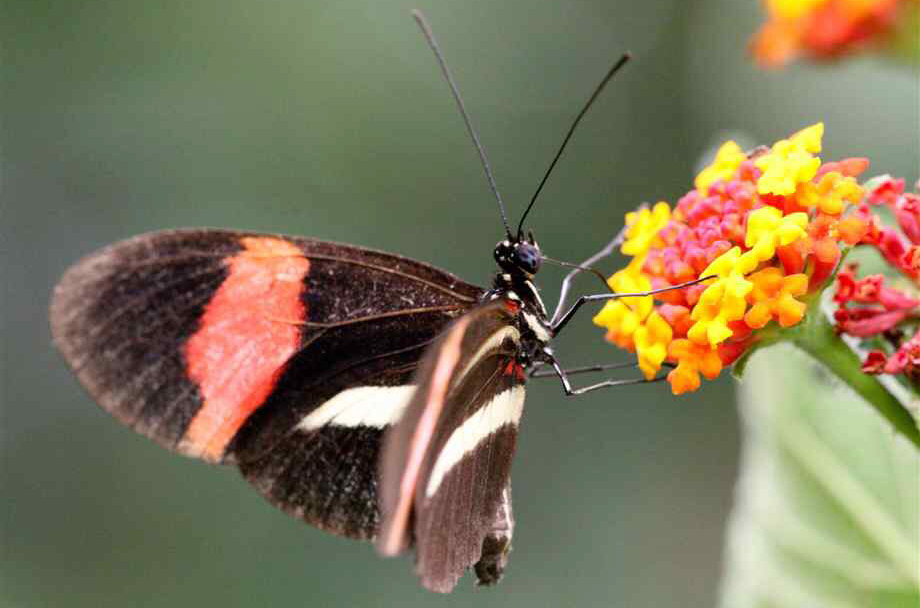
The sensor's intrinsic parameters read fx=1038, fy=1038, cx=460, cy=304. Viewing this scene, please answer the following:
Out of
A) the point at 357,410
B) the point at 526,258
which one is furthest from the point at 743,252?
the point at 357,410

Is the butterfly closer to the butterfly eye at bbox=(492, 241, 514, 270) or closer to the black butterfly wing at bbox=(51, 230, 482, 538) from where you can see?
the black butterfly wing at bbox=(51, 230, 482, 538)

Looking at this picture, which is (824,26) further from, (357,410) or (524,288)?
(357,410)

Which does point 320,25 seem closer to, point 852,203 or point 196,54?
point 196,54

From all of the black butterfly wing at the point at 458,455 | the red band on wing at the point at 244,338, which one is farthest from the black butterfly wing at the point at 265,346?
the black butterfly wing at the point at 458,455

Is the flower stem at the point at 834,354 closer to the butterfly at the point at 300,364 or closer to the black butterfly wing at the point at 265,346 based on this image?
the butterfly at the point at 300,364

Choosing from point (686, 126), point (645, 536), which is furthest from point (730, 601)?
point (686, 126)
